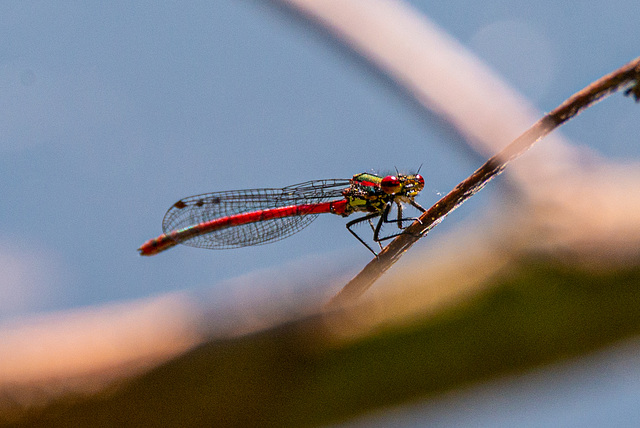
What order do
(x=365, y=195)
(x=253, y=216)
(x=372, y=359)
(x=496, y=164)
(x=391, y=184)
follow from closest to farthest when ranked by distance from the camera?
(x=496, y=164)
(x=372, y=359)
(x=391, y=184)
(x=365, y=195)
(x=253, y=216)

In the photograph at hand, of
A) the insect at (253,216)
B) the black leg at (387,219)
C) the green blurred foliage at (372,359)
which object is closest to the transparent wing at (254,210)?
the insect at (253,216)

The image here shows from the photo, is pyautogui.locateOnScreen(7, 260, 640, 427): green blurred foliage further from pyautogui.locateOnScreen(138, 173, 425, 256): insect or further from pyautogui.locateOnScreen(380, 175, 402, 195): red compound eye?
pyautogui.locateOnScreen(138, 173, 425, 256): insect

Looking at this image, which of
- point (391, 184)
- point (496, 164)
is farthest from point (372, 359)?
point (391, 184)

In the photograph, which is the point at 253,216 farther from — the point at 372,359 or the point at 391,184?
the point at 372,359

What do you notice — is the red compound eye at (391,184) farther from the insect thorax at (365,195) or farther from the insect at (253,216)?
the insect at (253,216)

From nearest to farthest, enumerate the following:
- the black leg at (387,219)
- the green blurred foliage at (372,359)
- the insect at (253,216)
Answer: the green blurred foliage at (372,359) < the black leg at (387,219) < the insect at (253,216)

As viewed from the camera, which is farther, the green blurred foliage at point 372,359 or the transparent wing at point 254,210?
the transparent wing at point 254,210

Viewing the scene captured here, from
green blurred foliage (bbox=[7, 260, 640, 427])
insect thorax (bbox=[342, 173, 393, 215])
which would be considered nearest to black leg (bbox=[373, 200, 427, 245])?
insect thorax (bbox=[342, 173, 393, 215])
